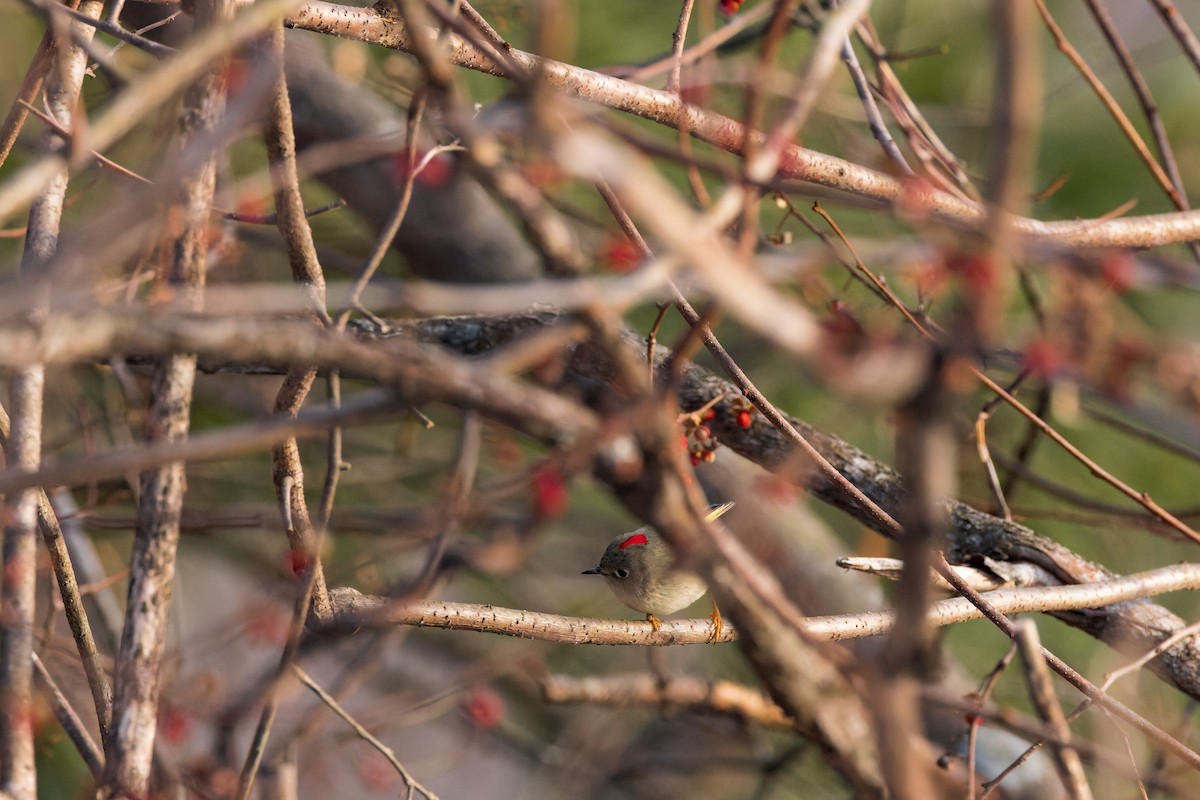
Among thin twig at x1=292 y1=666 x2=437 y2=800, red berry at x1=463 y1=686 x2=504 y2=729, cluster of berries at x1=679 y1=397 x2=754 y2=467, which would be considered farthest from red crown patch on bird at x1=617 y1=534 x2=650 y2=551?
red berry at x1=463 y1=686 x2=504 y2=729

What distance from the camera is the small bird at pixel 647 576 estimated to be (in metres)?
2.33

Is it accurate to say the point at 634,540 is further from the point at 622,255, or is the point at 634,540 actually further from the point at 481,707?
the point at 481,707

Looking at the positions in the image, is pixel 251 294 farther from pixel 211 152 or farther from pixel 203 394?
pixel 203 394

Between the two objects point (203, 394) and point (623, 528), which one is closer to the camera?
point (203, 394)

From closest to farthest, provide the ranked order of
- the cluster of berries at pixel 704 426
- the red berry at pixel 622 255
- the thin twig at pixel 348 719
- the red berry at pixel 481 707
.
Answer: the thin twig at pixel 348 719
the red berry at pixel 622 255
the cluster of berries at pixel 704 426
the red berry at pixel 481 707

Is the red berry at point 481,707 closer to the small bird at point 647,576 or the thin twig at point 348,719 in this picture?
the small bird at point 647,576

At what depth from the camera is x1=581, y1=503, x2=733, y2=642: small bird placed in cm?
233

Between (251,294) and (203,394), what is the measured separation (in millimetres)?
3351

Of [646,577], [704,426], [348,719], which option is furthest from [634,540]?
[348,719]

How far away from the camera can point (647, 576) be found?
2371mm

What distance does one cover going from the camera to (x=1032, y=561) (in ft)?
6.60

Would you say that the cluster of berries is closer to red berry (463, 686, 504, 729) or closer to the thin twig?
the thin twig

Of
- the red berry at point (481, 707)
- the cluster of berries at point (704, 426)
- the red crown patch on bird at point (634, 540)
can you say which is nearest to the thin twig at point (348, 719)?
the cluster of berries at point (704, 426)

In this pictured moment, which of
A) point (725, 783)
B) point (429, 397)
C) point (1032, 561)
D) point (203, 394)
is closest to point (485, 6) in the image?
point (203, 394)
